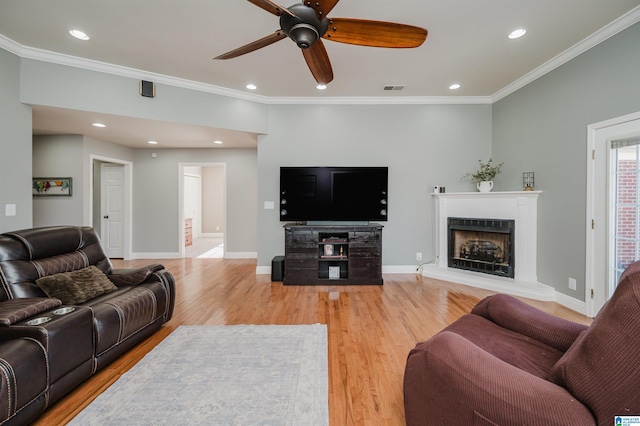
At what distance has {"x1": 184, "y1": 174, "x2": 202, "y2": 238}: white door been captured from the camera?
857 cm

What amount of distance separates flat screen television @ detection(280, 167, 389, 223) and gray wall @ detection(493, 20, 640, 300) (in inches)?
80.0

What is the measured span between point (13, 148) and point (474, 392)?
478 centimetres

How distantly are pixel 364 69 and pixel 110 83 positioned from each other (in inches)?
131

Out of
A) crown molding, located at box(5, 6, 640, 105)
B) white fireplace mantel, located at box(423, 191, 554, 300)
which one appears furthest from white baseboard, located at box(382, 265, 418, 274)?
crown molding, located at box(5, 6, 640, 105)

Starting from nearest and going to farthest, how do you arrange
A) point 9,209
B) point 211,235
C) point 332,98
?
point 9,209 < point 332,98 < point 211,235

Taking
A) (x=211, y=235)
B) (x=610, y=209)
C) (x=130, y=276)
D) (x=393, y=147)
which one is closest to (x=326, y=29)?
(x=130, y=276)

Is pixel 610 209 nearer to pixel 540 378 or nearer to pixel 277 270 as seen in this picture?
pixel 540 378

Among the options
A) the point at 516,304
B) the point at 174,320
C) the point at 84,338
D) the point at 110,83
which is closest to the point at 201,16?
the point at 110,83

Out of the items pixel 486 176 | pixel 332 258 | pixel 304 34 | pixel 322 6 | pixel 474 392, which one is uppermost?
Result: pixel 322 6

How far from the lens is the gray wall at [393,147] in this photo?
4594 mm

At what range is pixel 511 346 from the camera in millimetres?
1383

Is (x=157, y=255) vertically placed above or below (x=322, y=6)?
below

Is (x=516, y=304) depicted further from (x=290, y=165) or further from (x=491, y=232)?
(x=290, y=165)

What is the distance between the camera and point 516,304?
65.8 inches
